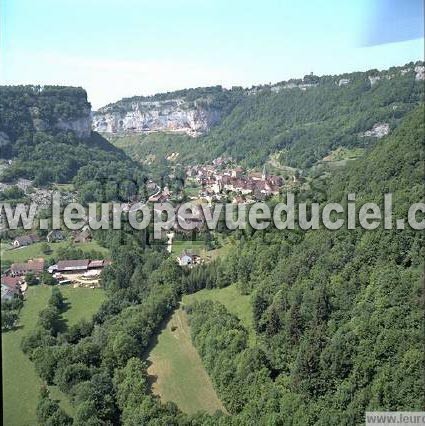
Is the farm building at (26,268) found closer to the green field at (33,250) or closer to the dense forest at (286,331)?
the green field at (33,250)

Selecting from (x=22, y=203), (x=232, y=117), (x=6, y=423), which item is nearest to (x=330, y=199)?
(x=6, y=423)

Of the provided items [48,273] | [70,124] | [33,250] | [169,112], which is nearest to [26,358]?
[48,273]

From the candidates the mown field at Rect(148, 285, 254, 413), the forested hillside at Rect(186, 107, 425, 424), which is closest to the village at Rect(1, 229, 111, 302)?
the mown field at Rect(148, 285, 254, 413)

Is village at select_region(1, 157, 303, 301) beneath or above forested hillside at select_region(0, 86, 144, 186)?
beneath

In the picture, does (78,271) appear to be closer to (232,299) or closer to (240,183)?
(232,299)

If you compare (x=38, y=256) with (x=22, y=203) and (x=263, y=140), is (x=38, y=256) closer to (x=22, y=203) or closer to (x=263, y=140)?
(x=22, y=203)

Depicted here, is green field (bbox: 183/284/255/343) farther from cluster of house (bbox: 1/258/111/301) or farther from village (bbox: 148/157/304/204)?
village (bbox: 148/157/304/204)
